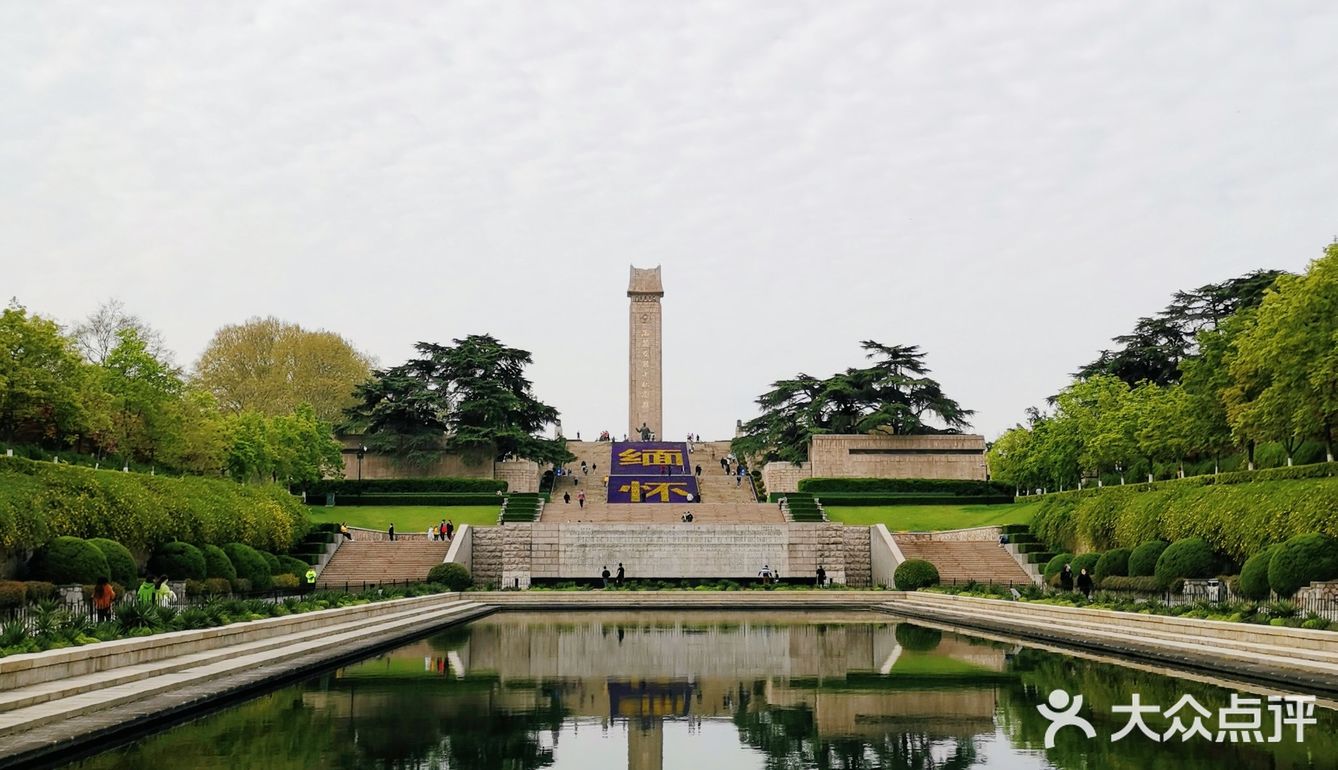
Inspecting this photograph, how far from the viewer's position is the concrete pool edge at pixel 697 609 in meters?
11.1

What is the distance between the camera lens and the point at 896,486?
2237 inches

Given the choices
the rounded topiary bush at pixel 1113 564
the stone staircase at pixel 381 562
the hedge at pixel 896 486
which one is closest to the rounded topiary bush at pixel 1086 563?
the rounded topiary bush at pixel 1113 564

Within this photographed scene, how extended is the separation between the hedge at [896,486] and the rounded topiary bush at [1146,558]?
22.9m

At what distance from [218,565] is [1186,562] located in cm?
2487

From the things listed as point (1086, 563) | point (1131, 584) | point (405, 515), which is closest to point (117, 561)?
point (405, 515)

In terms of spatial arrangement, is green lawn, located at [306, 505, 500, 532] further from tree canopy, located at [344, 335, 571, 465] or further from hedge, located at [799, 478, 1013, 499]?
hedge, located at [799, 478, 1013, 499]

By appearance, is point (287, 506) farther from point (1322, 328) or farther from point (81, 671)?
point (1322, 328)

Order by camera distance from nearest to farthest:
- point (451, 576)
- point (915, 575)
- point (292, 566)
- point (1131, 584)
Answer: point (1131, 584)
point (451, 576)
point (292, 566)
point (915, 575)

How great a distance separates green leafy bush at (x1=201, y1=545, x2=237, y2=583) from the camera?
3297 cm

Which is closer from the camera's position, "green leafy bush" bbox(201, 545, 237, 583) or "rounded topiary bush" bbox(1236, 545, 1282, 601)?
"rounded topiary bush" bbox(1236, 545, 1282, 601)

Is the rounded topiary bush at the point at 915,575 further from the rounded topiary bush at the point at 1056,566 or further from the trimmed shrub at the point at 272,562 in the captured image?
the trimmed shrub at the point at 272,562

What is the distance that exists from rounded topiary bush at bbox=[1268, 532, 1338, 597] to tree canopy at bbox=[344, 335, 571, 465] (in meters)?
37.2

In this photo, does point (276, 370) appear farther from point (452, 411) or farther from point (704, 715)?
point (704, 715)

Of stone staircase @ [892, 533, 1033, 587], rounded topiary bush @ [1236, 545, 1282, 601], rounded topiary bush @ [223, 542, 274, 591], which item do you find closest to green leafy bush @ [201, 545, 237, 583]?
rounded topiary bush @ [223, 542, 274, 591]
